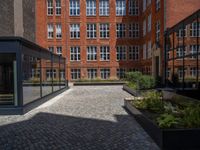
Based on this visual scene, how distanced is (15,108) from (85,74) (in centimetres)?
2828

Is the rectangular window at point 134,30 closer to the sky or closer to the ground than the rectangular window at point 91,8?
closer to the ground

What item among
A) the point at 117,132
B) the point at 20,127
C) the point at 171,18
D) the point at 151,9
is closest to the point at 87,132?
the point at 117,132

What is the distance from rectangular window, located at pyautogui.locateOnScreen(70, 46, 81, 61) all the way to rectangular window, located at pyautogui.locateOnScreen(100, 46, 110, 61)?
410 cm

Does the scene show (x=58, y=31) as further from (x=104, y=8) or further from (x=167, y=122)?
(x=167, y=122)

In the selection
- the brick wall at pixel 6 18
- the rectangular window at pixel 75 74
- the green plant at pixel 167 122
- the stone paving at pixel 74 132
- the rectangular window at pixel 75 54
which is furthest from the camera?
the rectangular window at pixel 75 54

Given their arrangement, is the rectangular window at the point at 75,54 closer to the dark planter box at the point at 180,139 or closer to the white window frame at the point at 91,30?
the white window frame at the point at 91,30

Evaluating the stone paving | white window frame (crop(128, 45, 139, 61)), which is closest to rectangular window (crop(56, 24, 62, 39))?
white window frame (crop(128, 45, 139, 61))

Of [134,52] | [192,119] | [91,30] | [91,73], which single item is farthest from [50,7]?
[192,119]

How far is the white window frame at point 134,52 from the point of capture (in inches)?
1574

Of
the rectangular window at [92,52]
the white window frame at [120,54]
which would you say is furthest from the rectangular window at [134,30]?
the rectangular window at [92,52]

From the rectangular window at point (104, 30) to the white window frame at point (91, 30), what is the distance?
1072 millimetres

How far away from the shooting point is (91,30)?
4006 centimetres

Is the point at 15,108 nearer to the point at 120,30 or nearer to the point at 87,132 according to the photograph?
the point at 87,132

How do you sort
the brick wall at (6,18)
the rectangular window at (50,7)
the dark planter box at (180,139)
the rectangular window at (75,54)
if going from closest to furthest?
1. the dark planter box at (180,139)
2. the brick wall at (6,18)
3. the rectangular window at (75,54)
4. the rectangular window at (50,7)
